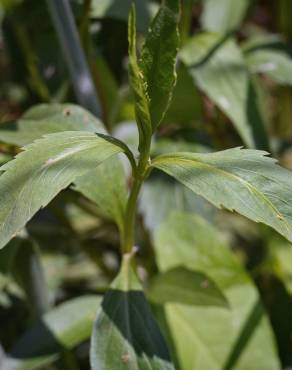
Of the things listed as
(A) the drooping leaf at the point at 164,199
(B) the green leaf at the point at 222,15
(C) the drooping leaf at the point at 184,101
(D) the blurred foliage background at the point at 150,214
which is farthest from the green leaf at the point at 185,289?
(B) the green leaf at the point at 222,15

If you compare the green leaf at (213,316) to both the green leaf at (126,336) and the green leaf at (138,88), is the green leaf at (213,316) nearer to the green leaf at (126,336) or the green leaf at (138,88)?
the green leaf at (126,336)

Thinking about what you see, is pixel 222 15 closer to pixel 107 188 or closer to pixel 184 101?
pixel 184 101

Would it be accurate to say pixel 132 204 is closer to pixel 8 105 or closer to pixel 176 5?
pixel 176 5

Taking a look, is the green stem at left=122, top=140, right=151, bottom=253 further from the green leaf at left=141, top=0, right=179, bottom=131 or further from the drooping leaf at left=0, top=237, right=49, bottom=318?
the drooping leaf at left=0, top=237, right=49, bottom=318

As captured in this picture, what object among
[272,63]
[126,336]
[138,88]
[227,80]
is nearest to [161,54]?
[138,88]

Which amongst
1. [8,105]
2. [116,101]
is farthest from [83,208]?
[8,105]

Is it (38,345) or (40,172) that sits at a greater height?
(40,172)
